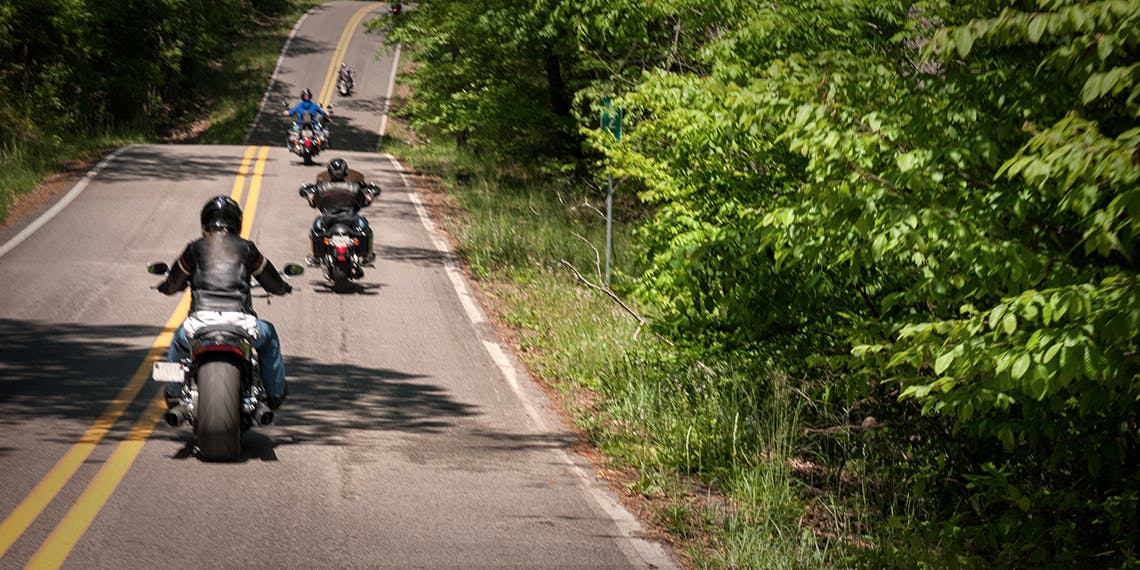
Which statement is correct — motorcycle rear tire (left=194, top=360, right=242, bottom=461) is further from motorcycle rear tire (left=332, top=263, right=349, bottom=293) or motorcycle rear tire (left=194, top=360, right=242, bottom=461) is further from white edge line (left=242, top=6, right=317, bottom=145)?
white edge line (left=242, top=6, right=317, bottom=145)

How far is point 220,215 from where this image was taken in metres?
8.13

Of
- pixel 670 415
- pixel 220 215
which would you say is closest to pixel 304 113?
pixel 220 215

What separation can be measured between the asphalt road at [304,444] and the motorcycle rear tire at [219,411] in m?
0.14

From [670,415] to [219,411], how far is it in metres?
3.61

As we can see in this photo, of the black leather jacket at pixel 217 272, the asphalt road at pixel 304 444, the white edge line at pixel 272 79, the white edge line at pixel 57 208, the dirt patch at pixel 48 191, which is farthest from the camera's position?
the white edge line at pixel 272 79

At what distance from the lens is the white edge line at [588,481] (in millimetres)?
6496

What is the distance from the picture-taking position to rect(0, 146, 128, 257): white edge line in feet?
56.3

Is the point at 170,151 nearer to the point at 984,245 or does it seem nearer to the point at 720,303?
the point at 720,303

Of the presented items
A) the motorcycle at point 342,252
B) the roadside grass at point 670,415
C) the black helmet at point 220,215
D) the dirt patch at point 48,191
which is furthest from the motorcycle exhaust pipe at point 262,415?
the dirt patch at point 48,191

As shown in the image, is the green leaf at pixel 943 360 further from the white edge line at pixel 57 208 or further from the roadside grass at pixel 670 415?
the white edge line at pixel 57 208

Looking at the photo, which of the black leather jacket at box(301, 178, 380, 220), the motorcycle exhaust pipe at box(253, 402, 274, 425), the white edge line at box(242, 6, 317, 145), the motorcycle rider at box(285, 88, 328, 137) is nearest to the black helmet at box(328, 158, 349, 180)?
the black leather jacket at box(301, 178, 380, 220)

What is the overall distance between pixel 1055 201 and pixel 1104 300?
1.62m

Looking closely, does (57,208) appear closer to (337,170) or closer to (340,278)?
(337,170)

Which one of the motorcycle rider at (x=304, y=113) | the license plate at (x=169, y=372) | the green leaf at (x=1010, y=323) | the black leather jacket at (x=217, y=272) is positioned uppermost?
the motorcycle rider at (x=304, y=113)
